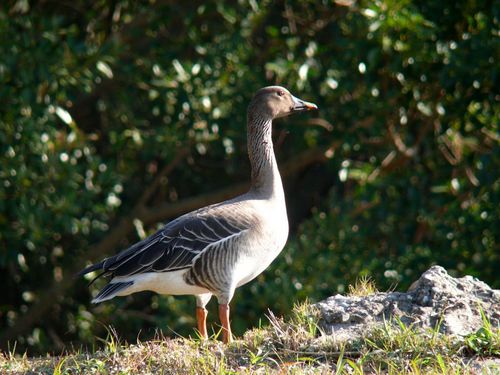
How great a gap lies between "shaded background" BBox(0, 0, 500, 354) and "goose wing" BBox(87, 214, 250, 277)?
2516mm

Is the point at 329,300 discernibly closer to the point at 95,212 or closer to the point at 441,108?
the point at 441,108

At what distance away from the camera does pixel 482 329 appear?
4.99m

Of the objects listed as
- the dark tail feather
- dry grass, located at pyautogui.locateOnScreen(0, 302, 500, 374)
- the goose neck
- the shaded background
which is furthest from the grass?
the shaded background

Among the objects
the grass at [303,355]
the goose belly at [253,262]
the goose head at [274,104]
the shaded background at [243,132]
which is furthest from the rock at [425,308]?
the shaded background at [243,132]

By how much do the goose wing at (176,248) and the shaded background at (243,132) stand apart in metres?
2.52

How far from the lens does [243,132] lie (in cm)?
1020

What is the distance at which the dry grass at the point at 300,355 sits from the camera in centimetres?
480

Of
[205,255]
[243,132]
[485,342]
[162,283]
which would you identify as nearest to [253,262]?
[205,255]

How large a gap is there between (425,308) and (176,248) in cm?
200

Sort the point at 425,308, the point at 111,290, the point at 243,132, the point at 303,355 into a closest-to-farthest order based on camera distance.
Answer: the point at 303,355
the point at 425,308
the point at 111,290
the point at 243,132

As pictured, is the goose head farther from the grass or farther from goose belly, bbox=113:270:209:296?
the grass

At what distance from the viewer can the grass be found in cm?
480

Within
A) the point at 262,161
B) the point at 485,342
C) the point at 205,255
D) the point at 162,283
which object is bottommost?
the point at 162,283

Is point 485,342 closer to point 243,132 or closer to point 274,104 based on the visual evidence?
point 274,104
